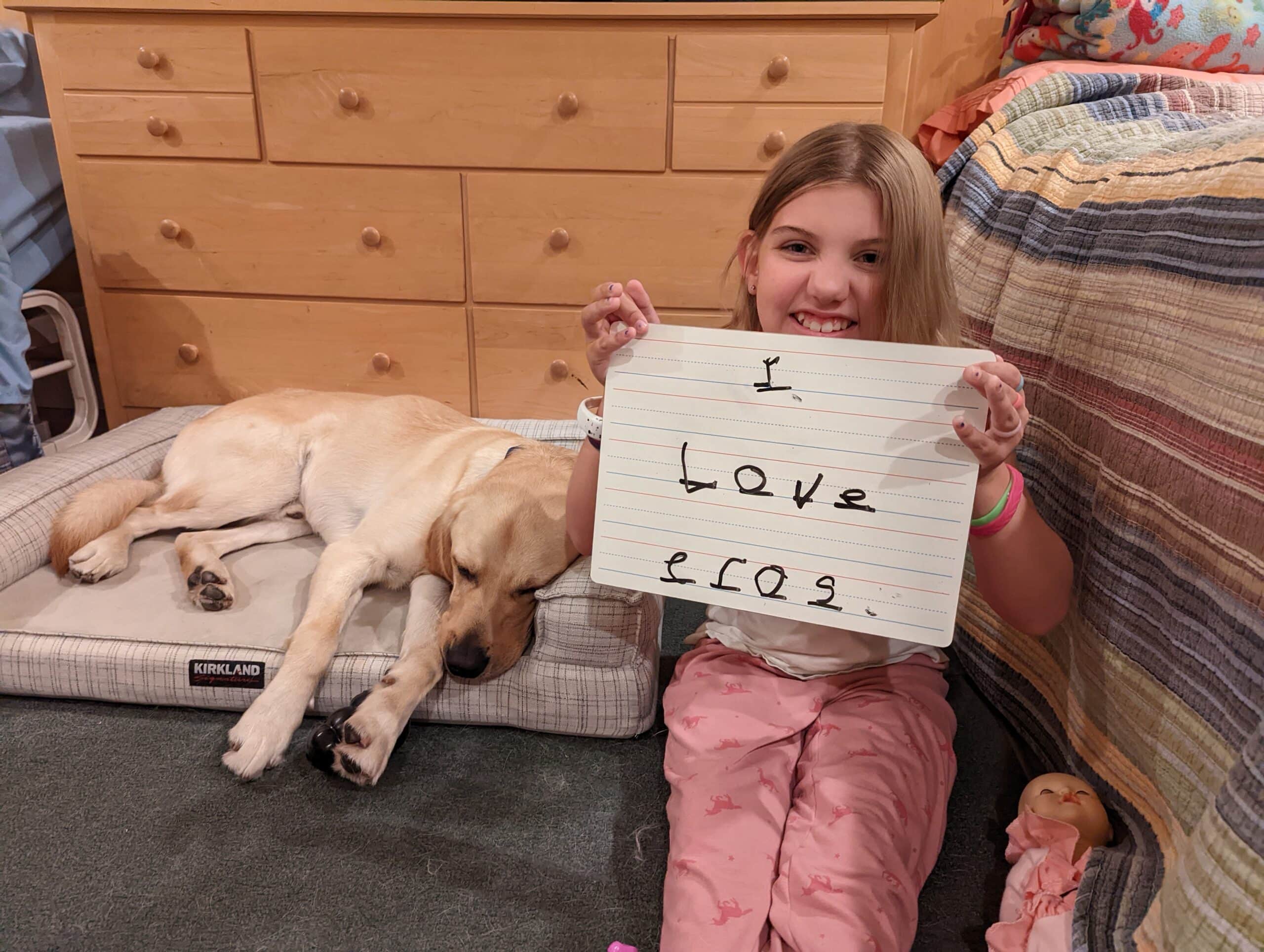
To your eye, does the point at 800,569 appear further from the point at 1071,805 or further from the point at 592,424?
the point at 1071,805

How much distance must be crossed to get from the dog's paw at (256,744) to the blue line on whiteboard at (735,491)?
822mm

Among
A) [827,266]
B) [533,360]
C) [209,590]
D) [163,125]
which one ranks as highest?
[163,125]

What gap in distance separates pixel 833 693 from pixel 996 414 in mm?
575

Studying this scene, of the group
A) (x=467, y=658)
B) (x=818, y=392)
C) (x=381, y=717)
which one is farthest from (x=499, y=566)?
(x=818, y=392)

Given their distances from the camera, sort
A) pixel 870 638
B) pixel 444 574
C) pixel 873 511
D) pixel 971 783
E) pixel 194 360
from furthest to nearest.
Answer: pixel 194 360 < pixel 444 574 < pixel 971 783 < pixel 870 638 < pixel 873 511

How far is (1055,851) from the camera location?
116cm

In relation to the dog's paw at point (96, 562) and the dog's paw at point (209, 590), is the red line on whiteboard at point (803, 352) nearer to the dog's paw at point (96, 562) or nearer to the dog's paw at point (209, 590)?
the dog's paw at point (209, 590)

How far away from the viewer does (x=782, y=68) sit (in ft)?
7.59

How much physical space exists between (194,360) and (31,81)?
1257 millimetres

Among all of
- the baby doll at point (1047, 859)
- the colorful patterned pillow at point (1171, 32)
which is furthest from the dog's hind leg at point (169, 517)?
the colorful patterned pillow at point (1171, 32)

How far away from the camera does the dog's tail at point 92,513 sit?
1803mm

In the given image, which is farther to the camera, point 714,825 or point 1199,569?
point 714,825

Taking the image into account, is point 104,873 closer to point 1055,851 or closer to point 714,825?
point 714,825

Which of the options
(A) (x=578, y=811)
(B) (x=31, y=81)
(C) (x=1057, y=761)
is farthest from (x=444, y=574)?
(B) (x=31, y=81)
